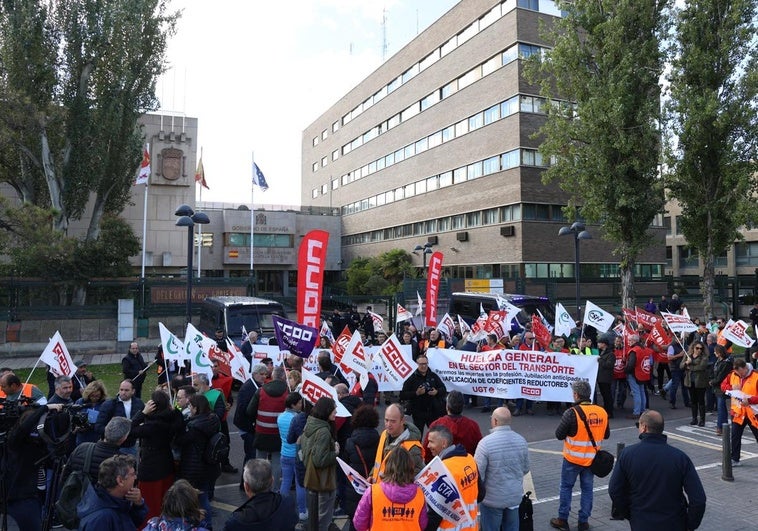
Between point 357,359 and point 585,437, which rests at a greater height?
point 357,359

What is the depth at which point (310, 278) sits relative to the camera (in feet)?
34.3

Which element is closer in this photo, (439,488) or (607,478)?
(439,488)

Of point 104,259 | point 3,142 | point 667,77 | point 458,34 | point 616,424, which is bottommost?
point 616,424

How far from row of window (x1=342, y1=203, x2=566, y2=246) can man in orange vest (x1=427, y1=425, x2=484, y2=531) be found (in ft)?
99.8

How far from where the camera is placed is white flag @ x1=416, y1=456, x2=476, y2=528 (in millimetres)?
4367

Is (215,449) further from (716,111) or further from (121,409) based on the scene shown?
(716,111)

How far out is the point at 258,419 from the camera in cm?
749

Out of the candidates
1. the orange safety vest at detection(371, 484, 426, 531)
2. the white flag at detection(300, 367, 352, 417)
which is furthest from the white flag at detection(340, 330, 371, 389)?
the orange safety vest at detection(371, 484, 426, 531)

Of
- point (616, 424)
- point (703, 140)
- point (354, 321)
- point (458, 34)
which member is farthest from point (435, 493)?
point (458, 34)

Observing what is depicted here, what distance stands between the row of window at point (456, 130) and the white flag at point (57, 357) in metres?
25.1

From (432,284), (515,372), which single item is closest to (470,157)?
(432,284)

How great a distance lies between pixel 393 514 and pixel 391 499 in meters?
0.11

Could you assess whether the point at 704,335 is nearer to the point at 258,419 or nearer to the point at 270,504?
the point at 258,419

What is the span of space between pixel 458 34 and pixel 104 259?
2826 centimetres
